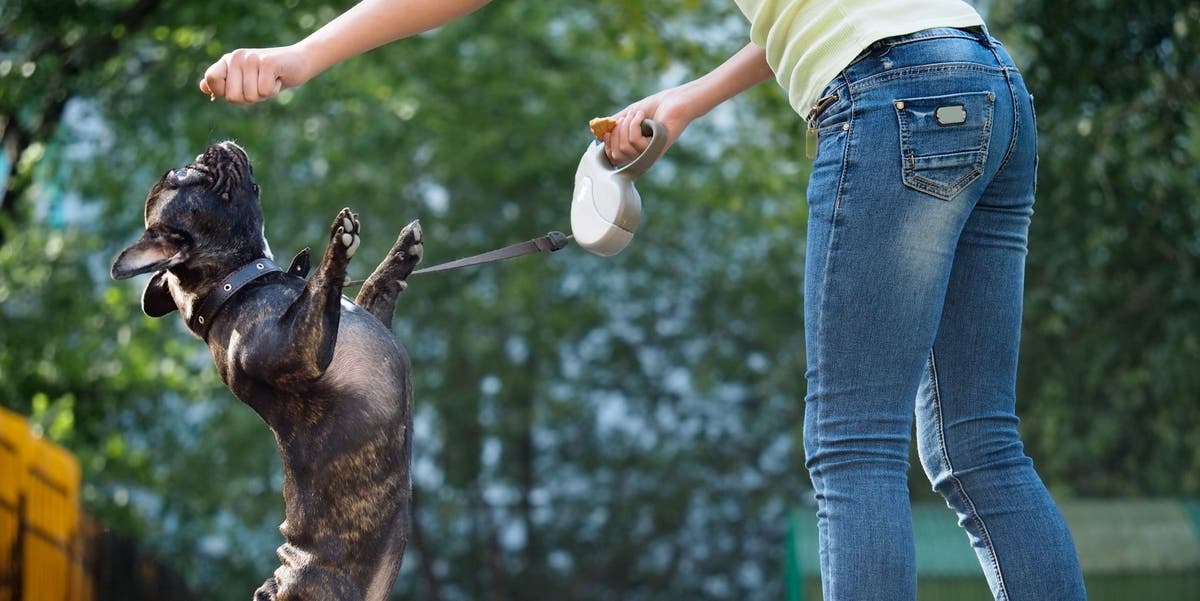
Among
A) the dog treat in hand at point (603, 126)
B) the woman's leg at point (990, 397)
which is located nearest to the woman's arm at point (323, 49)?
the dog treat in hand at point (603, 126)

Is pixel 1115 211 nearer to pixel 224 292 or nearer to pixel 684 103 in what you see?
pixel 684 103

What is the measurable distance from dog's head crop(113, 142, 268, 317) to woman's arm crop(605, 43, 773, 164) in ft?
2.17

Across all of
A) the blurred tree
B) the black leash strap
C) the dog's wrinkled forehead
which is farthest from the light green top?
the blurred tree

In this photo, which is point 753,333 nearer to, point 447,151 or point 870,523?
point 447,151

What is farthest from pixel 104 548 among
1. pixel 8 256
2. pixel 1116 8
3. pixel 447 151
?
pixel 1116 8

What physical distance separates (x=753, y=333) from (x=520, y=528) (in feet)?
12.6

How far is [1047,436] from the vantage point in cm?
1516

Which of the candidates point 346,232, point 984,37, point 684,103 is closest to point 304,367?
point 346,232

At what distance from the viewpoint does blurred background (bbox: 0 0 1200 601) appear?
1057 centimetres

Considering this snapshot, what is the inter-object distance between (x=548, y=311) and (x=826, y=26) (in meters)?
15.4

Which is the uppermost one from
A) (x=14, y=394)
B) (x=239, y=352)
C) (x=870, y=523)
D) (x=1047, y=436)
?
(x=239, y=352)

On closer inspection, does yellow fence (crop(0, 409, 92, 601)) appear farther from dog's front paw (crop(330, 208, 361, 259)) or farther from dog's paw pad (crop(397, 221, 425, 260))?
dog's front paw (crop(330, 208, 361, 259))

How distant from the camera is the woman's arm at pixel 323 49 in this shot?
2285mm

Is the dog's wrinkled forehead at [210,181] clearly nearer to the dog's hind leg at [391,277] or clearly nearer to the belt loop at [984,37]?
the dog's hind leg at [391,277]
